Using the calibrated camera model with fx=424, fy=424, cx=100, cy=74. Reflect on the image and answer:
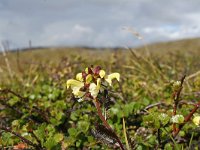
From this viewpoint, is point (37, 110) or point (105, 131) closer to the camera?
point (105, 131)

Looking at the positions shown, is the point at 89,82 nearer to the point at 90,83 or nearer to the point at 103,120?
the point at 90,83

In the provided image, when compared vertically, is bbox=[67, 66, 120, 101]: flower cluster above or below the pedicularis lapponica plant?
above

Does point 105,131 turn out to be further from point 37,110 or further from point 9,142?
point 37,110

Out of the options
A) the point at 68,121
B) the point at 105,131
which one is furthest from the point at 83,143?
the point at 105,131

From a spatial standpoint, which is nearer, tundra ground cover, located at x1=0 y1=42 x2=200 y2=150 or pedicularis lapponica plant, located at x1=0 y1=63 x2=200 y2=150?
pedicularis lapponica plant, located at x1=0 y1=63 x2=200 y2=150

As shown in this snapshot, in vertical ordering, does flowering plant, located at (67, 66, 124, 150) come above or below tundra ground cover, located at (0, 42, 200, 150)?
above

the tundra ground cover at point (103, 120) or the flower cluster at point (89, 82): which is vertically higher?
the flower cluster at point (89, 82)

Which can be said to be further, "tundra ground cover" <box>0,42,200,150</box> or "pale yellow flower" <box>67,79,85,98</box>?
"tundra ground cover" <box>0,42,200,150</box>

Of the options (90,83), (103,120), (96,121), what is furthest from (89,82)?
(96,121)
